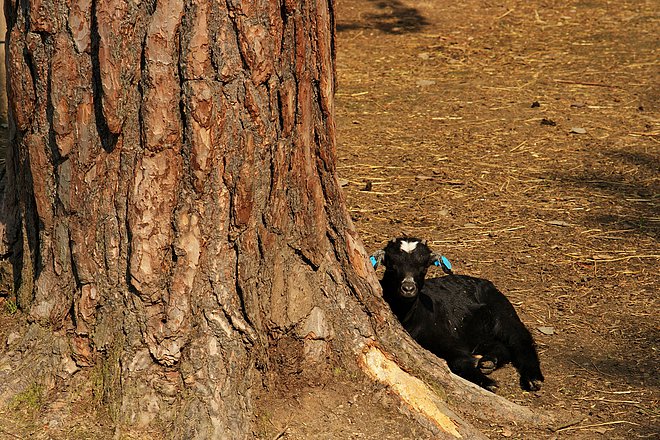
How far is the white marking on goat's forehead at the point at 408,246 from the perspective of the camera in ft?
19.5

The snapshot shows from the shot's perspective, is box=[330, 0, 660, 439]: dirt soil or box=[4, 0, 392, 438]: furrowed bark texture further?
box=[330, 0, 660, 439]: dirt soil

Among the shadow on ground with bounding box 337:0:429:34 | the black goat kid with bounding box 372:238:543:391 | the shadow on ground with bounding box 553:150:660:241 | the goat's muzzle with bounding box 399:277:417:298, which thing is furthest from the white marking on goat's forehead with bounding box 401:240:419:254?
the shadow on ground with bounding box 337:0:429:34

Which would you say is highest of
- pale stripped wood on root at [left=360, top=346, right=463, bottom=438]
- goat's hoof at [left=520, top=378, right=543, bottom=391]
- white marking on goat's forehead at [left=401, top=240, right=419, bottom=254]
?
white marking on goat's forehead at [left=401, top=240, right=419, bottom=254]

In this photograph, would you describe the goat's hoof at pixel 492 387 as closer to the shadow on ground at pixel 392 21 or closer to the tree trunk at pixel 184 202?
the tree trunk at pixel 184 202

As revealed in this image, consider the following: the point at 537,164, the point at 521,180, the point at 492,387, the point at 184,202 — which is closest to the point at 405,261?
the point at 492,387

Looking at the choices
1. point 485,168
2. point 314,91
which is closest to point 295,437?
point 314,91

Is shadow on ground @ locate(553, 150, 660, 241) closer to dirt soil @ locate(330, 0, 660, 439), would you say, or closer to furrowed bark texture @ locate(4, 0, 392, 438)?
dirt soil @ locate(330, 0, 660, 439)

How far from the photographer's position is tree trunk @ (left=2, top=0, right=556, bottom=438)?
3.72m

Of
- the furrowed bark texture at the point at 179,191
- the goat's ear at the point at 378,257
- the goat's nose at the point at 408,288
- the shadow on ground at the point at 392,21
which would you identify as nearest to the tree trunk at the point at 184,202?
the furrowed bark texture at the point at 179,191

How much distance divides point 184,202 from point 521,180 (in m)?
4.99

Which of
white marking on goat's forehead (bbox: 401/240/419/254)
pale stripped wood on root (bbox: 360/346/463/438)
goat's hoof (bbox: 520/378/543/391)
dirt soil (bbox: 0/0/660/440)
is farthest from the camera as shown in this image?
white marking on goat's forehead (bbox: 401/240/419/254)

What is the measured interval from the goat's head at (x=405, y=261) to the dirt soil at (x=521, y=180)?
0.71 meters

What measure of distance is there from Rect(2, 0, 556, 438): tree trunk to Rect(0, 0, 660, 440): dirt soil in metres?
0.27

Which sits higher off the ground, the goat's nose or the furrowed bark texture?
the furrowed bark texture
